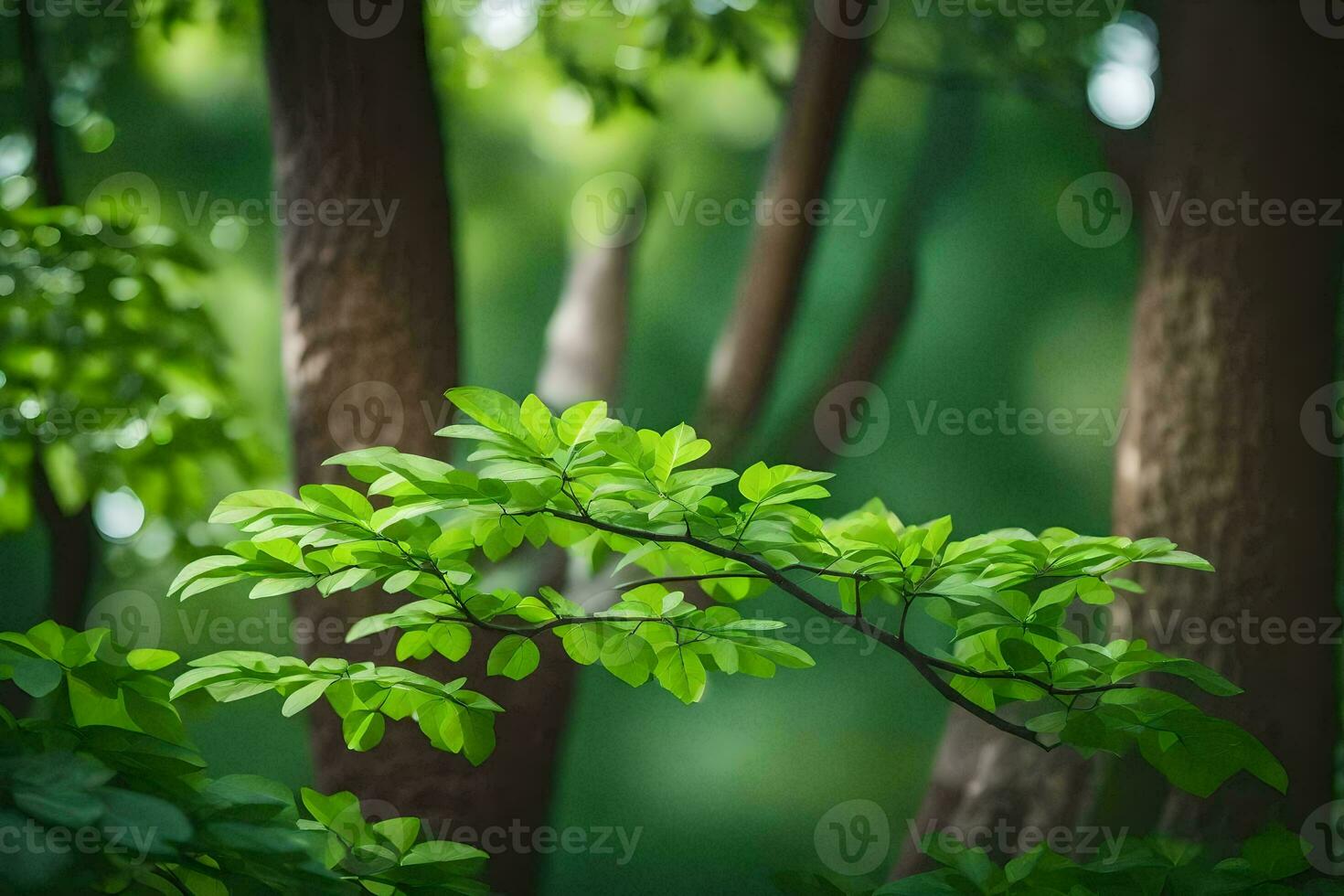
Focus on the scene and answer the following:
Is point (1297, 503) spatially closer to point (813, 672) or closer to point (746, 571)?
point (813, 672)

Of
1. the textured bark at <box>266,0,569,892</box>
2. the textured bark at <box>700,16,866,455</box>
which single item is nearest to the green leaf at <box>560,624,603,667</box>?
the textured bark at <box>266,0,569,892</box>

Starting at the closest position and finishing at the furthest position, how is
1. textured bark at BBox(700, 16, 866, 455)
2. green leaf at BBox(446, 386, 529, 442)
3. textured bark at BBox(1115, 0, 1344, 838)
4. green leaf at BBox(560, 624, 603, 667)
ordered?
green leaf at BBox(446, 386, 529, 442)
green leaf at BBox(560, 624, 603, 667)
textured bark at BBox(1115, 0, 1344, 838)
textured bark at BBox(700, 16, 866, 455)

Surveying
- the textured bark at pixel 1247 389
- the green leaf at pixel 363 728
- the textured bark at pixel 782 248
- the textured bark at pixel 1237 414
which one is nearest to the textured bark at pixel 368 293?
the textured bark at pixel 782 248

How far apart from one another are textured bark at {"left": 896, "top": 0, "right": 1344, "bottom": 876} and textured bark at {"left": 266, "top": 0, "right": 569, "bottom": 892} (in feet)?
2.69

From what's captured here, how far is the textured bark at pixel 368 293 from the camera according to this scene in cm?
147

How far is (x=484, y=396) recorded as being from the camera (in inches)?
26.4

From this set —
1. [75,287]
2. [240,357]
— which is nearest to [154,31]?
[75,287]

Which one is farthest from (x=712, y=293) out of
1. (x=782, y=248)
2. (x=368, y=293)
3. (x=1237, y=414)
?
(x=1237, y=414)

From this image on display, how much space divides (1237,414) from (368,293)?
130 centimetres

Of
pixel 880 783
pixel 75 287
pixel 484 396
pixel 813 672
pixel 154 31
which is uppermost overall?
pixel 154 31

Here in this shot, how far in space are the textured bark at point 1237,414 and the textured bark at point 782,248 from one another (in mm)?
525

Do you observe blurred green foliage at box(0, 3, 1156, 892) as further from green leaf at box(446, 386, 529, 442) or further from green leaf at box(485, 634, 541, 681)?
green leaf at box(446, 386, 529, 442)

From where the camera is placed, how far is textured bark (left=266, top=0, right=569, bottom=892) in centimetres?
147

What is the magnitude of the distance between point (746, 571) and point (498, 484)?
25cm
